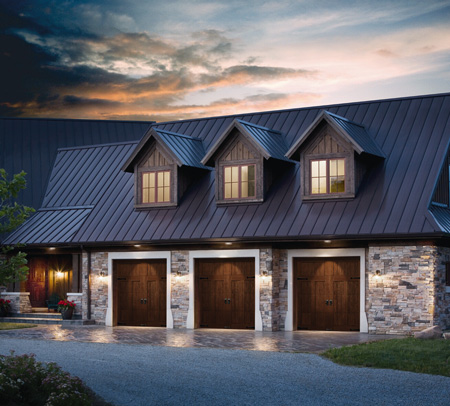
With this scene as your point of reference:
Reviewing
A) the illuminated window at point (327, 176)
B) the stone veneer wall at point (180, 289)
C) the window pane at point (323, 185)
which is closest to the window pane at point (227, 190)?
the stone veneer wall at point (180, 289)

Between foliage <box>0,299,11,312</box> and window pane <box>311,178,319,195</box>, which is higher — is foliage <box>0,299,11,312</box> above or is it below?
below

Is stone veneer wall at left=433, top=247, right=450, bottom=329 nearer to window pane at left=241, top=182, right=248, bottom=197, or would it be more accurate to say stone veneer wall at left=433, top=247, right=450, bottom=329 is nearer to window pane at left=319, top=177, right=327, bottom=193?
window pane at left=319, top=177, right=327, bottom=193

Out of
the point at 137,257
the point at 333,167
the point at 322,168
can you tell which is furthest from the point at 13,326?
the point at 333,167

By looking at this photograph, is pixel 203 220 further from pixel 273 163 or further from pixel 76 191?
pixel 76 191

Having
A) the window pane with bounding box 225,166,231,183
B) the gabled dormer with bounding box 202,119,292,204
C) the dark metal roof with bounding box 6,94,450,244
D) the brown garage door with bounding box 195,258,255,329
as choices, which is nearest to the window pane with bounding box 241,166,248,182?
the gabled dormer with bounding box 202,119,292,204

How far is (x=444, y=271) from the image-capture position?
2348 centimetres

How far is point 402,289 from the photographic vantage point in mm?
22859

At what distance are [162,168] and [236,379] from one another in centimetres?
1479

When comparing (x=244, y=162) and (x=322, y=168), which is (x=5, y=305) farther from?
(x=322, y=168)

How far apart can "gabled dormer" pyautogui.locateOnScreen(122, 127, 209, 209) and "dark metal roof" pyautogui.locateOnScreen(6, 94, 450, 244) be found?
362mm

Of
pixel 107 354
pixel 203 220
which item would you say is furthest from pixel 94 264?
pixel 107 354

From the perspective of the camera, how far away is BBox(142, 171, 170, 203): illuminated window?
28312mm

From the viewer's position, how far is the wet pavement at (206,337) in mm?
20609

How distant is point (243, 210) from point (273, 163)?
1.98 metres
